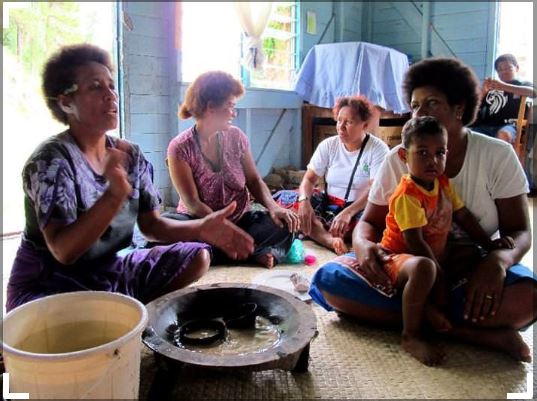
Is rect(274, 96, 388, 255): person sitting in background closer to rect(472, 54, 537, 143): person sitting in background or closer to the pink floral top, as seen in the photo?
the pink floral top

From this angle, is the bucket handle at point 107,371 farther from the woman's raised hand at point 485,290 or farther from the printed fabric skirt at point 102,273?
the woman's raised hand at point 485,290

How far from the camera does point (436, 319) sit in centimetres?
151

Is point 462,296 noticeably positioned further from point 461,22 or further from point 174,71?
point 461,22

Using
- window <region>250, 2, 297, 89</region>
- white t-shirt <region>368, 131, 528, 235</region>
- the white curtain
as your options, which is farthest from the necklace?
window <region>250, 2, 297, 89</region>

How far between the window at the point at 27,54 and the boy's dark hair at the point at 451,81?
1.99 m

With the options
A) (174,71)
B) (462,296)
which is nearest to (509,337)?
(462,296)

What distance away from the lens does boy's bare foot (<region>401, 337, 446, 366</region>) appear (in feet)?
4.78

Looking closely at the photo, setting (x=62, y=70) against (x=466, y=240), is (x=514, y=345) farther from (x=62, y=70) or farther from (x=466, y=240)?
(x=62, y=70)

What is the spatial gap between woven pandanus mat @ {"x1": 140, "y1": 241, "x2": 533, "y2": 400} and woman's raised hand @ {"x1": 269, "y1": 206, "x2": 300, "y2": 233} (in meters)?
0.79

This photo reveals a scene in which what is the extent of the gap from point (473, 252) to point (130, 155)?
1.17 m

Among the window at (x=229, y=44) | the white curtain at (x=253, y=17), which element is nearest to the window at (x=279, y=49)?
the window at (x=229, y=44)

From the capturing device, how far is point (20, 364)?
3.07 feet

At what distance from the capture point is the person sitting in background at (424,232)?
1.48 meters

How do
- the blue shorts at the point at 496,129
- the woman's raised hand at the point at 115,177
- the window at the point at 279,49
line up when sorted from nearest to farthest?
the woman's raised hand at the point at 115,177 → the blue shorts at the point at 496,129 → the window at the point at 279,49
